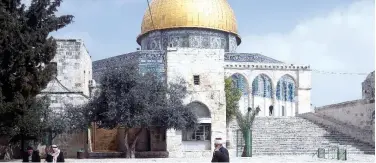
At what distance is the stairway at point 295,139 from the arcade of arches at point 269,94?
943 cm

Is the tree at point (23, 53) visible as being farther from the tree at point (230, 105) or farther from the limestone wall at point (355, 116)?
the limestone wall at point (355, 116)

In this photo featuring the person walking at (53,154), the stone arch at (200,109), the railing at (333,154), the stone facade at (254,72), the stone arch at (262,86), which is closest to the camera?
the person walking at (53,154)

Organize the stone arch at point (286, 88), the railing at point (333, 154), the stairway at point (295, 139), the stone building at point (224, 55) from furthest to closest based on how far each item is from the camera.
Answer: the stone arch at point (286, 88)
the stone building at point (224, 55)
the stairway at point (295, 139)
the railing at point (333, 154)

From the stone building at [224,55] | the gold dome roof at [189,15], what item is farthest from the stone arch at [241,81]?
the gold dome roof at [189,15]

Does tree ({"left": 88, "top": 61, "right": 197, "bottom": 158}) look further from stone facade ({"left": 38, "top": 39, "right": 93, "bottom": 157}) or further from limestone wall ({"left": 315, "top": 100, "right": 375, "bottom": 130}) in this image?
limestone wall ({"left": 315, "top": 100, "right": 375, "bottom": 130})

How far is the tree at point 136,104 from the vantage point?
20.2 metres

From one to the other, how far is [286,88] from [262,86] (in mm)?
1533

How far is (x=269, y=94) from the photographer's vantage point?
3800 cm

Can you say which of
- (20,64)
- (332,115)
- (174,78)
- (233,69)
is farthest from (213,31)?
(20,64)

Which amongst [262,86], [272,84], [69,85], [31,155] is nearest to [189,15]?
[262,86]

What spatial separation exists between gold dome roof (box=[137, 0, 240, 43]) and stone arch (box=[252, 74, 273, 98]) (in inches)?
168

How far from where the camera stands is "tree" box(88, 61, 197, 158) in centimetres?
2022

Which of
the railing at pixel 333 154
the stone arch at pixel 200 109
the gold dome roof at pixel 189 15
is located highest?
the gold dome roof at pixel 189 15

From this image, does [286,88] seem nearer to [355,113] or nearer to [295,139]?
[355,113]
